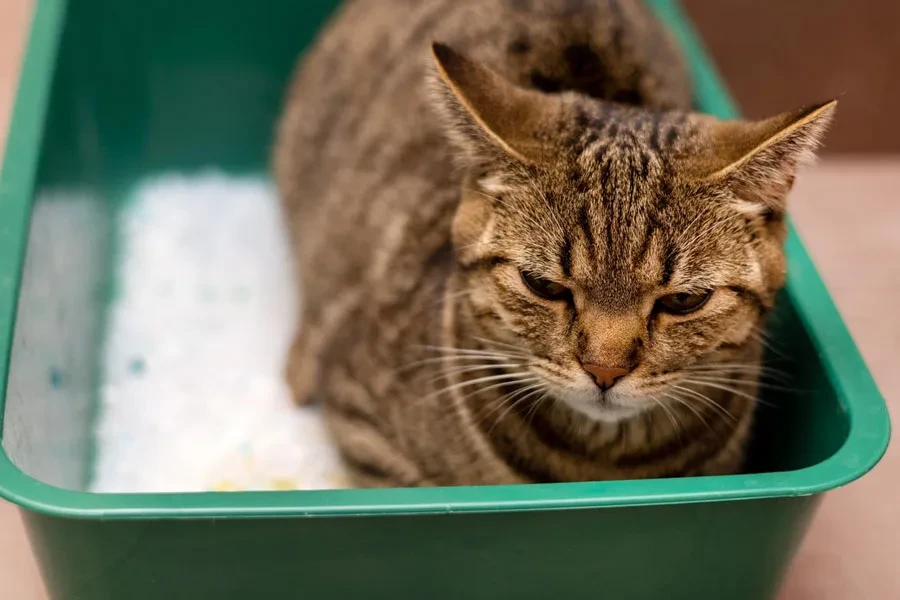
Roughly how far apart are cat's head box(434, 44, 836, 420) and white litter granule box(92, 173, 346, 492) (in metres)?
0.60

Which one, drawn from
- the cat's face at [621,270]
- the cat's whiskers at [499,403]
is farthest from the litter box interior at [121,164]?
the cat's whiskers at [499,403]

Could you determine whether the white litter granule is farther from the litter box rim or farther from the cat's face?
the cat's face

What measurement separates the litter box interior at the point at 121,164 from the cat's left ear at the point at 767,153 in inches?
12.3

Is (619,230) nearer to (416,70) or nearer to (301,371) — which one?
(416,70)

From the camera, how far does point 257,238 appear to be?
1861mm

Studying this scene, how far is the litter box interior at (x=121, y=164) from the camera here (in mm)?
1192

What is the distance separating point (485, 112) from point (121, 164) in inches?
44.0

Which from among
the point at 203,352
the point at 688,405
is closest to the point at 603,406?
the point at 688,405

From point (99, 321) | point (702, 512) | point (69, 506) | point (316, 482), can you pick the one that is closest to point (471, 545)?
point (702, 512)

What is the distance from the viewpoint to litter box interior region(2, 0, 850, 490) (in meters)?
1.19

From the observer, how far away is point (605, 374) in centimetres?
94

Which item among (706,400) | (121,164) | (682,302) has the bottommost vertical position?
(121,164)

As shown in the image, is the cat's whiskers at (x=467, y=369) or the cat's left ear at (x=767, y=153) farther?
the cat's whiskers at (x=467, y=369)

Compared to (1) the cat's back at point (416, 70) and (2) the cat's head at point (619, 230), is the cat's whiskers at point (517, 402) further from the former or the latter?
(1) the cat's back at point (416, 70)
